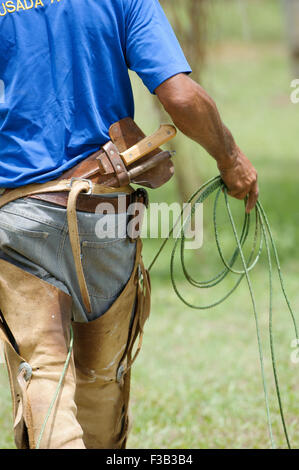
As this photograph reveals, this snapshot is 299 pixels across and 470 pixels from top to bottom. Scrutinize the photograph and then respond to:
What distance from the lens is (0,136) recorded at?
8.87 feet

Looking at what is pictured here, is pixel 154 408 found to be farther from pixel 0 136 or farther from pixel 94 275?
pixel 0 136

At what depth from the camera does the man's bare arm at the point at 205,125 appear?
2580 mm

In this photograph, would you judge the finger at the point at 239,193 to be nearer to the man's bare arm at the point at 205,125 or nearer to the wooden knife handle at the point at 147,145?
the man's bare arm at the point at 205,125

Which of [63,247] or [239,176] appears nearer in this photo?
[63,247]

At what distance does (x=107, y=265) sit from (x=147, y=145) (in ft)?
1.56

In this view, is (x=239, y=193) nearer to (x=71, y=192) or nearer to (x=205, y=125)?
(x=205, y=125)

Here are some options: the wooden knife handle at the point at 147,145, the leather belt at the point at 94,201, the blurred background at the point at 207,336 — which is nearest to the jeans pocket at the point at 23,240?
the leather belt at the point at 94,201

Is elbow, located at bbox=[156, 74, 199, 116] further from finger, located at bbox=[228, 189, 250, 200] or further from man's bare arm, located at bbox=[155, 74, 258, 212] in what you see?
finger, located at bbox=[228, 189, 250, 200]

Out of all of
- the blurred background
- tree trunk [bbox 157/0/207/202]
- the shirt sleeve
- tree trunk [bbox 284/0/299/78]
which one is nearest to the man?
the shirt sleeve

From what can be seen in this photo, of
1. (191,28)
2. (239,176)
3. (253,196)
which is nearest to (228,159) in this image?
(239,176)

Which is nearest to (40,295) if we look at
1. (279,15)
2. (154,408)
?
(154,408)

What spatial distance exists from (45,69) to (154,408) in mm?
2383

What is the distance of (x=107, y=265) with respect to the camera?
2.87 metres

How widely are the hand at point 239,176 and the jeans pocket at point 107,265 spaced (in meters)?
0.45
